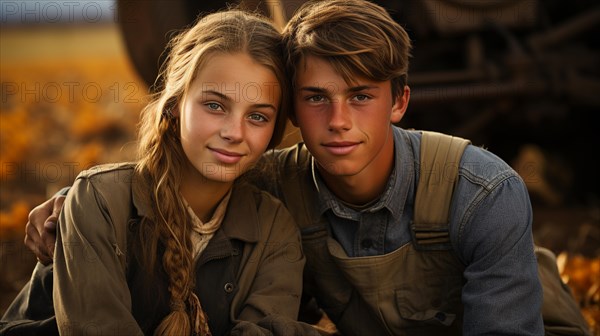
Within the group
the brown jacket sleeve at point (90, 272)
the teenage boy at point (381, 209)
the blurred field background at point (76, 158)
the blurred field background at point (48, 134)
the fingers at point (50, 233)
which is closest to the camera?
the brown jacket sleeve at point (90, 272)

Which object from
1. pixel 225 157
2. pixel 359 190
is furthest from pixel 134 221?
pixel 359 190

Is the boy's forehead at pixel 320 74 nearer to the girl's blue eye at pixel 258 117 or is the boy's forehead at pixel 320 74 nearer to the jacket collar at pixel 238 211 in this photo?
the girl's blue eye at pixel 258 117

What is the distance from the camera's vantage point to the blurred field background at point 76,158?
4.12 metres

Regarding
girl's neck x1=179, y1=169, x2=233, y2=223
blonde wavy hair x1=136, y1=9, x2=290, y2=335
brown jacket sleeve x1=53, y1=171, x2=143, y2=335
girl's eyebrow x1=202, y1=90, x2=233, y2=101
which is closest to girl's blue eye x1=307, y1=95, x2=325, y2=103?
blonde wavy hair x1=136, y1=9, x2=290, y2=335

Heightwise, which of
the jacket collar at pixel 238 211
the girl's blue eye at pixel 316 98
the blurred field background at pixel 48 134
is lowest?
the blurred field background at pixel 48 134

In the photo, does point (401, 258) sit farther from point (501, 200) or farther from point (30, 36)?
point (30, 36)

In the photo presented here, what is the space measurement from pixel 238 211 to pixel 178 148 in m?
0.30

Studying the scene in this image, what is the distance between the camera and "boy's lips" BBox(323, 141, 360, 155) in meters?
2.52

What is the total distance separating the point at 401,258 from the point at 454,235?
0.21 m

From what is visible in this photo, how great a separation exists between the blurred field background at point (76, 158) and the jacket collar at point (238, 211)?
1.52 ft

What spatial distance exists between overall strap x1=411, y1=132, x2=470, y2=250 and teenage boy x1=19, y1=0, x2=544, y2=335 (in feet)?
0.07

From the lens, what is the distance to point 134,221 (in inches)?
97.0

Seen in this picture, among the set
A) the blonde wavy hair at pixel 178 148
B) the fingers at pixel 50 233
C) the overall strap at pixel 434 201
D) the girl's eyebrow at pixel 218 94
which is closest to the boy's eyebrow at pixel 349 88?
the blonde wavy hair at pixel 178 148

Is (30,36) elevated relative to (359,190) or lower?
lower
